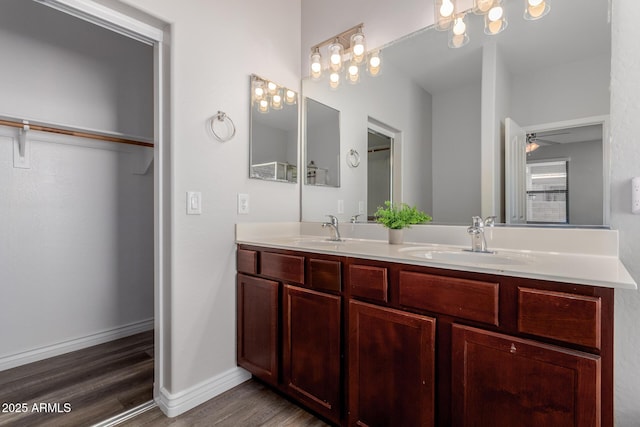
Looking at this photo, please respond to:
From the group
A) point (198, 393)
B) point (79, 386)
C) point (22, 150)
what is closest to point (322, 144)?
point (198, 393)

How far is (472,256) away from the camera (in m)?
1.38

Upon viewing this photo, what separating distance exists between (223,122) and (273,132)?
1.34 ft

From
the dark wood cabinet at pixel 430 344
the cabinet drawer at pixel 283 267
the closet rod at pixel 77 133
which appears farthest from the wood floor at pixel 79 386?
the closet rod at pixel 77 133

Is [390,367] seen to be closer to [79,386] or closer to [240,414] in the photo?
[240,414]

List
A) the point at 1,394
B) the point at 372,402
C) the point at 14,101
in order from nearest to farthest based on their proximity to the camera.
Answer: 1. the point at 372,402
2. the point at 1,394
3. the point at 14,101

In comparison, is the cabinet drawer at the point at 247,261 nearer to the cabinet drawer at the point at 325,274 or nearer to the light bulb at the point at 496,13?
the cabinet drawer at the point at 325,274

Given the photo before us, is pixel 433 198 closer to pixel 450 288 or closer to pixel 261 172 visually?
pixel 450 288

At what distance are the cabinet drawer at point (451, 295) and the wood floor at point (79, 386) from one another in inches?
64.2

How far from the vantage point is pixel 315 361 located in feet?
4.89

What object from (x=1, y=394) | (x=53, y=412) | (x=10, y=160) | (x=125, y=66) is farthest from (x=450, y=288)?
(x=125, y=66)

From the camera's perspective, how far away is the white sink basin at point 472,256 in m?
1.24

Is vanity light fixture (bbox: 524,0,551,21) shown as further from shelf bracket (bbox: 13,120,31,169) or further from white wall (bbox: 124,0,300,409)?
shelf bracket (bbox: 13,120,31,169)

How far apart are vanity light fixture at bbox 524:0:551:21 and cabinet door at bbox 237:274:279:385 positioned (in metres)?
1.79

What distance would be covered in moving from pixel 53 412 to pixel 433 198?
235 cm
